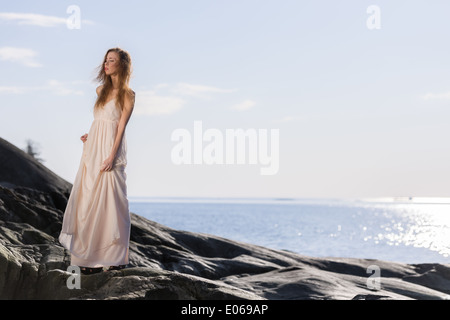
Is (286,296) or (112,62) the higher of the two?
(112,62)

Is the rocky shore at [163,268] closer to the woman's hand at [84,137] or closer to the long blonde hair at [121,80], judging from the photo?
the woman's hand at [84,137]

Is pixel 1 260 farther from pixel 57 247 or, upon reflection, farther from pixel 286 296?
A: pixel 286 296

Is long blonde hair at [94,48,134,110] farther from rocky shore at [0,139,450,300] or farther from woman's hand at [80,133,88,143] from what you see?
rocky shore at [0,139,450,300]

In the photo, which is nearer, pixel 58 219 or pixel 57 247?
pixel 57 247

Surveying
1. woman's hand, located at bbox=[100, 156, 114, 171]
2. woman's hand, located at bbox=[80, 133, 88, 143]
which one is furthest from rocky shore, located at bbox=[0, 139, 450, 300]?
woman's hand, located at bbox=[80, 133, 88, 143]

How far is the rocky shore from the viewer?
23.7 feet

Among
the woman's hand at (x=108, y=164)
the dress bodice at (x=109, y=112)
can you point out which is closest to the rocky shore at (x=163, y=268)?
the woman's hand at (x=108, y=164)

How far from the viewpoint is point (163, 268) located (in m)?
12.0

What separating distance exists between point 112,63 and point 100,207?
5.41ft
